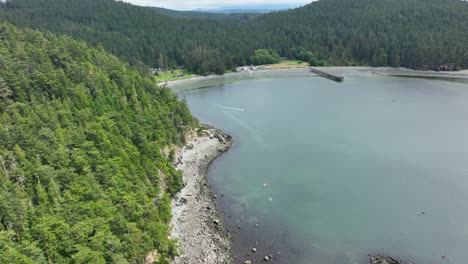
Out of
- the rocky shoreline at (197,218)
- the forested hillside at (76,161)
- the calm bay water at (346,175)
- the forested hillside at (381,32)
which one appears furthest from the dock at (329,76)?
the forested hillside at (76,161)

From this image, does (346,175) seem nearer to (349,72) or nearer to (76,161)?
(76,161)

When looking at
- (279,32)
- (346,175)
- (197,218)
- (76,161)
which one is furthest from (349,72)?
(76,161)

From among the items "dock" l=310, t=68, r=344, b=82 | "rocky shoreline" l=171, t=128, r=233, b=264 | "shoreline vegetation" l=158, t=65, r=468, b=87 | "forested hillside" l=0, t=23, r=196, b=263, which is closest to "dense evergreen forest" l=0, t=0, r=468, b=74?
"shoreline vegetation" l=158, t=65, r=468, b=87

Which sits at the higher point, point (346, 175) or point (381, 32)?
point (381, 32)

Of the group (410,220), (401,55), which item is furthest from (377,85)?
(410,220)

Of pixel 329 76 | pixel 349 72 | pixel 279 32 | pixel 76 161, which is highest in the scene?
pixel 279 32

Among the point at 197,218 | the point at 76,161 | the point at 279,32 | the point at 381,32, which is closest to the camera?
the point at 76,161
